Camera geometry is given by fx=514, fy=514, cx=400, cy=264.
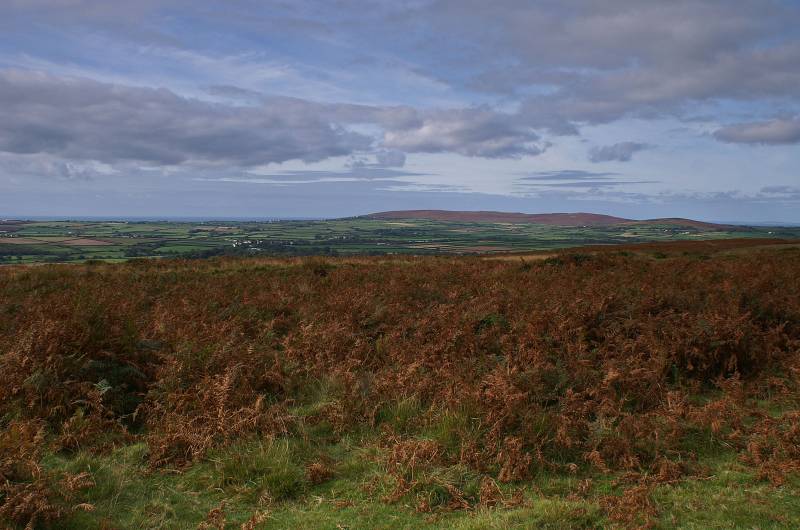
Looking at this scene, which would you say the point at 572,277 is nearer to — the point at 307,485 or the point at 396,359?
the point at 396,359

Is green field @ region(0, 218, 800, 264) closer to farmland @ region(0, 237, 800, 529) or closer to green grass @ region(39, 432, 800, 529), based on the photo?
farmland @ region(0, 237, 800, 529)

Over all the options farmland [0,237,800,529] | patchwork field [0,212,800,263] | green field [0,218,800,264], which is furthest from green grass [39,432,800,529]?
green field [0,218,800,264]

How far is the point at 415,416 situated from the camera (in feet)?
22.3

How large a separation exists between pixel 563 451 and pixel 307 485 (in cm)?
294

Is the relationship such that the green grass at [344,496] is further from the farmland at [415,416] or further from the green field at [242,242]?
the green field at [242,242]

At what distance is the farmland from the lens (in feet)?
16.2

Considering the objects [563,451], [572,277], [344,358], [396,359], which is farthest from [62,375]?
[572,277]

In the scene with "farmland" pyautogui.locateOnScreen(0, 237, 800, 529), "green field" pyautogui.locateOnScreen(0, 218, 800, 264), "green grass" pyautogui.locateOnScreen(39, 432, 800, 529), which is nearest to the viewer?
"green grass" pyautogui.locateOnScreen(39, 432, 800, 529)

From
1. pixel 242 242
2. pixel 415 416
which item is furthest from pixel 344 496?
pixel 242 242

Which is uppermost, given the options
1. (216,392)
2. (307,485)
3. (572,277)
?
(572,277)

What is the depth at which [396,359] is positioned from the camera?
902 centimetres

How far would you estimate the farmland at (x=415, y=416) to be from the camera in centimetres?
494

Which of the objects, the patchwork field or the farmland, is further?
the patchwork field

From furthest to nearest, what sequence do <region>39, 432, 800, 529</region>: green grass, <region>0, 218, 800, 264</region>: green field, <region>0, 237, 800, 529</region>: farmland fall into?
<region>0, 218, 800, 264</region>: green field → <region>0, 237, 800, 529</region>: farmland → <region>39, 432, 800, 529</region>: green grass
